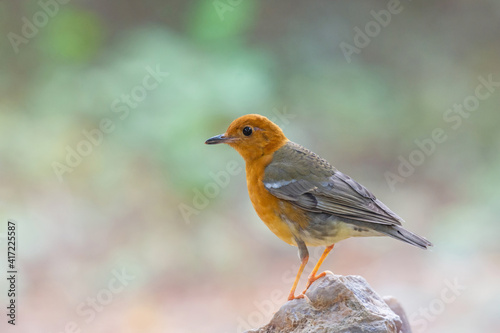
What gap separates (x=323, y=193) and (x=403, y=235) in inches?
18.8

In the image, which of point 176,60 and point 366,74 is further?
point 366,74

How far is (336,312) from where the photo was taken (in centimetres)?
292

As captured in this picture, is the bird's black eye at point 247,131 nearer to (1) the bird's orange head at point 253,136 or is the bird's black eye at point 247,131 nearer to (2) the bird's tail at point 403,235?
(1) the bird's orange head at point 253,136

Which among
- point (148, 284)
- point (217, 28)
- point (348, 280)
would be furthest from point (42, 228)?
point (348, 280)

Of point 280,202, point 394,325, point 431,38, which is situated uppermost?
point 431,38

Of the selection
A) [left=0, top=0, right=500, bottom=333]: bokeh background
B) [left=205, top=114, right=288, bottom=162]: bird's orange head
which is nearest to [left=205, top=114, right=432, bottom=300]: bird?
[left=205, top=114, right=288, bottom=162]: bird's orange head

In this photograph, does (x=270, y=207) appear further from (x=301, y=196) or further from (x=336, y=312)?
(x=336, y=312)

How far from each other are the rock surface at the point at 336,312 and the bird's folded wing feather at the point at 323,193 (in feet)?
1.10

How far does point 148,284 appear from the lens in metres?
A: 5.26

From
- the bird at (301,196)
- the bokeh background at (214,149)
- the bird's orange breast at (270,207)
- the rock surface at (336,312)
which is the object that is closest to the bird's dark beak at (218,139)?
the bird at (301,196)

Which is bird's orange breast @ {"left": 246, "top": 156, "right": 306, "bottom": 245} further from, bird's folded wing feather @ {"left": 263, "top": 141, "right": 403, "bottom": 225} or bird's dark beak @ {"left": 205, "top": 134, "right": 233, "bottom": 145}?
bird's dark beak @ {"left": 205, "top": 134, "right": 233, "bottom": 145}

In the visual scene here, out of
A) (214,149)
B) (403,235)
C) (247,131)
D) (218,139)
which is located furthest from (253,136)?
(214,149)

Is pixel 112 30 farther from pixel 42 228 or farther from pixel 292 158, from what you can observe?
pixel 292 158

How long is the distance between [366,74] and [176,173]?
2.70 meters
